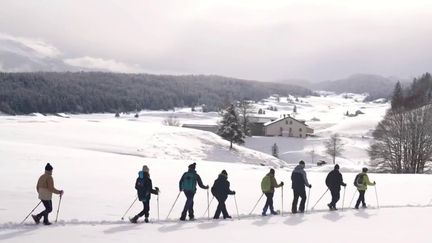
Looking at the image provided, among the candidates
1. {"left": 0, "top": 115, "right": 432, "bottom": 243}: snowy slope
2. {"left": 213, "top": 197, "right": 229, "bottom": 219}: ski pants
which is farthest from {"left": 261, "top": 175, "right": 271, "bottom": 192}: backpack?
{"left": 213, "top": 197, "right": 229, "bottom": 219}: ski pants

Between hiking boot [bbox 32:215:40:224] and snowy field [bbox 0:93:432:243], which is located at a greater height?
hiking boot [bbox 32:215:40:224]

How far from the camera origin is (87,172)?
26.6 meters

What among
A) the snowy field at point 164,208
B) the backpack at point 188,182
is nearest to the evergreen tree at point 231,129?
the snowy field at point 164,208

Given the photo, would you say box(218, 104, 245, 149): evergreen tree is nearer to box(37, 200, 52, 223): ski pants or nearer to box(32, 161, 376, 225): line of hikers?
box(32, 161, 376, 225): line of hikers

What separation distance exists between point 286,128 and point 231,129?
5608cm

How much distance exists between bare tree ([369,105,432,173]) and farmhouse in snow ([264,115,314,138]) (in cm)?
6975

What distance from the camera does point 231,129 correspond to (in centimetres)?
6469

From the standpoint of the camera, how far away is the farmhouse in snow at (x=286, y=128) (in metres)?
118

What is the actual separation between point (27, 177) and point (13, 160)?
6.23 meters

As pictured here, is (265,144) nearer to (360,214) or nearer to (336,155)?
(336,155)

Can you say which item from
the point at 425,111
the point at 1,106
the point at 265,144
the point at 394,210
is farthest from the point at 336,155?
the point at 1,106

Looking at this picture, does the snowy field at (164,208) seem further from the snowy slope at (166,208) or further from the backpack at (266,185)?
the backpack at (266,185)

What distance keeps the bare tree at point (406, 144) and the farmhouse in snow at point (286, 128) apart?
6975 centimetres

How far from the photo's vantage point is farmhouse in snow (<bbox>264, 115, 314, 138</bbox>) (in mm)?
118125
